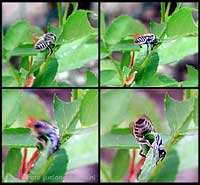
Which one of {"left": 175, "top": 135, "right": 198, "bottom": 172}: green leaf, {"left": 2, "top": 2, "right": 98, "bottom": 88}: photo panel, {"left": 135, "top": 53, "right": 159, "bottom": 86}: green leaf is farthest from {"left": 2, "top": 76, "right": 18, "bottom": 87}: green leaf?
{"left": 175, "top": 135, "right": 198, "bottom": 172}: green leaf

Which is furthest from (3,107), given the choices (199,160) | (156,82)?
(199,160)

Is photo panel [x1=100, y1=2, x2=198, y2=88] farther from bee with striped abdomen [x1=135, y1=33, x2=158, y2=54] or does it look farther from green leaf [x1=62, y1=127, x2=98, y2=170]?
green leaf [x1=62, y1=127, x2=98, y2=170]

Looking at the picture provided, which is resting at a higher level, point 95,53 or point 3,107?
point 95,53

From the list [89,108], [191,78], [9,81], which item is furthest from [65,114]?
[191,78]

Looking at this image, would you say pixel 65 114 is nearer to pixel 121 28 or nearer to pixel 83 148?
pixel 83 148

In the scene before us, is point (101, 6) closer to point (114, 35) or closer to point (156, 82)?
point (114, 35)

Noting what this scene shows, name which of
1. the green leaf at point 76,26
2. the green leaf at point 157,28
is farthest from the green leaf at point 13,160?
the green leaf at point 157,28
